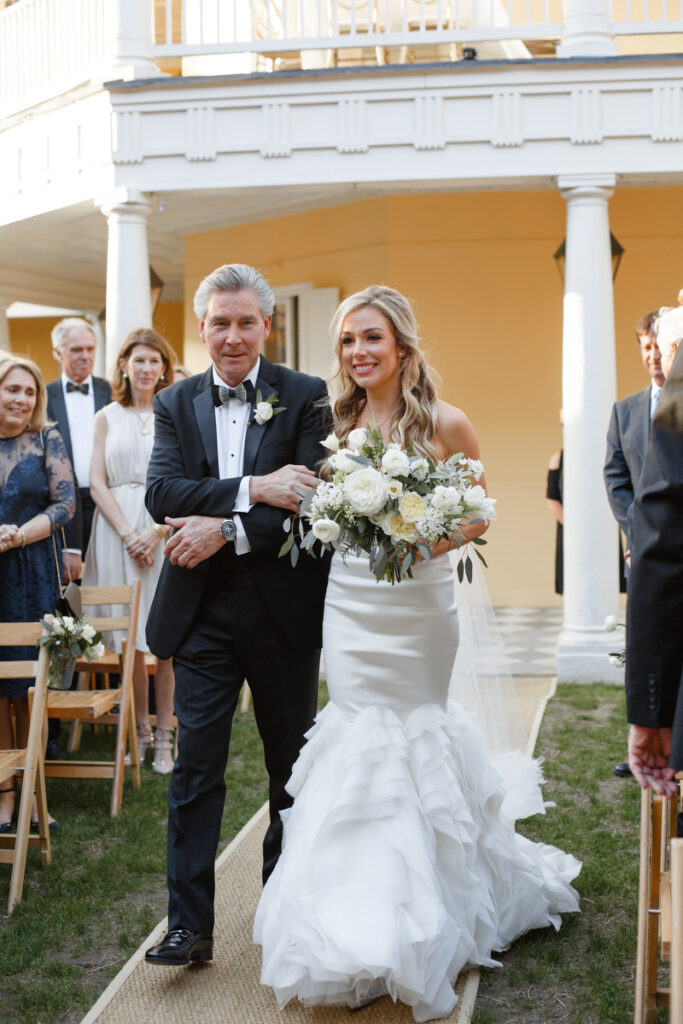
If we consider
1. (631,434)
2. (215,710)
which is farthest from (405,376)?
(631,434)

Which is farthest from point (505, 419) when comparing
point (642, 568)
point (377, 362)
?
point (642, 568)

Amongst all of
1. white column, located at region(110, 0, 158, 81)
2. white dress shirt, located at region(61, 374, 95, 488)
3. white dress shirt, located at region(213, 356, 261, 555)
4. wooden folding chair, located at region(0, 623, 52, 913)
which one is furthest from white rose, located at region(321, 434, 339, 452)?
white column, located at region(110, 0, 158, 81)

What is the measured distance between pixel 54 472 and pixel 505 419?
750cm

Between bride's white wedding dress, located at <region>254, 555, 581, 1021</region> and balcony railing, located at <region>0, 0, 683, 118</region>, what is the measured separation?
6050mm

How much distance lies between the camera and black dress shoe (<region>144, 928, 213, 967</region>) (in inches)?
143

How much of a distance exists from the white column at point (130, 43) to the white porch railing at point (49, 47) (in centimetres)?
10

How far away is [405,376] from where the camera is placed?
13.0 ft

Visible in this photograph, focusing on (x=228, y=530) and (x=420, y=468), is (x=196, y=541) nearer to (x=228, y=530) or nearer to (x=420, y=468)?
(x=228, y=530)

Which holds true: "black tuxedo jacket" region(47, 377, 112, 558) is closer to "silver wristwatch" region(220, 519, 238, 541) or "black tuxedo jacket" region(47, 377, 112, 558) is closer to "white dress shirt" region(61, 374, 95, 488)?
"white dress shirt" region(61, 374, 95, 488)

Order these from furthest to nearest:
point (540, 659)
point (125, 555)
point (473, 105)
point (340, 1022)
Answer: point (540, 659) < point (473, 105) < point (125, 555) < point (340, 1022)

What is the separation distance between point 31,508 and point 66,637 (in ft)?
2.80

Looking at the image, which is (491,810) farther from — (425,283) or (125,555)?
(425,283)

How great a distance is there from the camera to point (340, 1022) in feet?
11.4

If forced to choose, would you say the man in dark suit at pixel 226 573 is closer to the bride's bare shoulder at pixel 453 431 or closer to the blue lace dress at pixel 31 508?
the bride's bare shoulder at pixel 453 431
